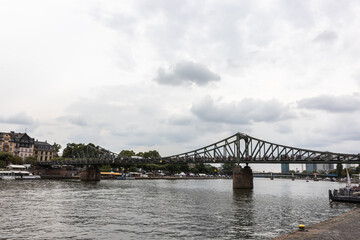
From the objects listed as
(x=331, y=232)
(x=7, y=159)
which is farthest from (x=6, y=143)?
(x=331, y=232)

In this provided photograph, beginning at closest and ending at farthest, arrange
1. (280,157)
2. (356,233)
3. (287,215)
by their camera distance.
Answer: (356,233)
(287,215)
(280,157)

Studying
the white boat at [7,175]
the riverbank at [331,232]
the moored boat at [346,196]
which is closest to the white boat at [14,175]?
the white boat at [7,175]

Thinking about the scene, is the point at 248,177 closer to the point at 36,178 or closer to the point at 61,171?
the point at 36,178

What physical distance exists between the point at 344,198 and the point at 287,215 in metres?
24.2

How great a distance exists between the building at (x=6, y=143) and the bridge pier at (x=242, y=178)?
15182 centimetres

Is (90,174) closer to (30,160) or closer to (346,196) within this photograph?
(30,160)

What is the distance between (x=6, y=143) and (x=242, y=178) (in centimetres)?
15911

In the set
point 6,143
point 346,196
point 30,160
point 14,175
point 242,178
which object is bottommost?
point 14,175

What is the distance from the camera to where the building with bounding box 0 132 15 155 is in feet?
617

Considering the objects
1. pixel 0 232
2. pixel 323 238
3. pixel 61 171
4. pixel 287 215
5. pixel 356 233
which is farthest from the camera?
pixel 61 171

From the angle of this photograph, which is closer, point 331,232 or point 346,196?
point 331,232

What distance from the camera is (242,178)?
113 m

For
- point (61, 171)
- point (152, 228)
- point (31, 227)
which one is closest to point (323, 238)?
point (152, 228)

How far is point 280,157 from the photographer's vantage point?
11375cm
